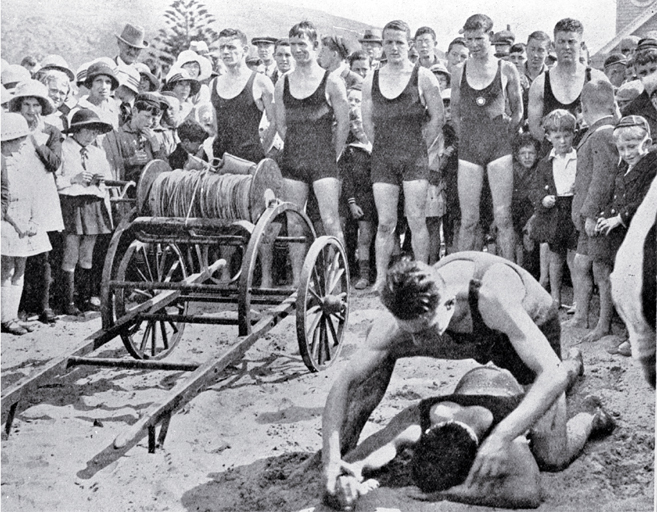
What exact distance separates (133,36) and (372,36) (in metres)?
1.47

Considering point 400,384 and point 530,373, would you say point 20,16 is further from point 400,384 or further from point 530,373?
point 530,373

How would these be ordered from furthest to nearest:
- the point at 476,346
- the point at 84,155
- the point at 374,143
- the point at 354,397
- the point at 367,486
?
the point at 84,155 < the point at 374,143 < the point at 354,397 < the point at 476,346 < the point at 367,486

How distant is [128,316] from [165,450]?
1.10 metres

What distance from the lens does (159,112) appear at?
19.9ft

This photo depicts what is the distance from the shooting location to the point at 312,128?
5.13m

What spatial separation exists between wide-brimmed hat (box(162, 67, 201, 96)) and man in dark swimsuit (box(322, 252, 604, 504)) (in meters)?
3.11

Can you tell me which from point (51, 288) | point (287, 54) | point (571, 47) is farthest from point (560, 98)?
point (51, 288)

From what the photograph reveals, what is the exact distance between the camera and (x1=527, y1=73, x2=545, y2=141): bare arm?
4.54 meters

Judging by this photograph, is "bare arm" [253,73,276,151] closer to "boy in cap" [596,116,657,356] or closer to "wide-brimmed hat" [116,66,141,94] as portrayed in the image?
"wide-brimmed hat" [116,66,141,94]

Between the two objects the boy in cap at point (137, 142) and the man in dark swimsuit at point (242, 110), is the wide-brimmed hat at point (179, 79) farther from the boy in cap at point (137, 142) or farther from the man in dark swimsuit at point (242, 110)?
the man in dark swimsuit at point (242, 110)

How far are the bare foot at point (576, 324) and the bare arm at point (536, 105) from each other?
1.06m

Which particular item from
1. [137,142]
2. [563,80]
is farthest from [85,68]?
[563,80]

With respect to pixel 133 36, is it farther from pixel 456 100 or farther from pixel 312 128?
pixel 456 100

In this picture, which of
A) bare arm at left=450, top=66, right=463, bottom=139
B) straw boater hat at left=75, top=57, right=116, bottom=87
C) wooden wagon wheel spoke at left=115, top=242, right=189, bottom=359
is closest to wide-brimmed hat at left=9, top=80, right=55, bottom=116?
straw boater hat at left=75, top=57, right=116, bottom=87
